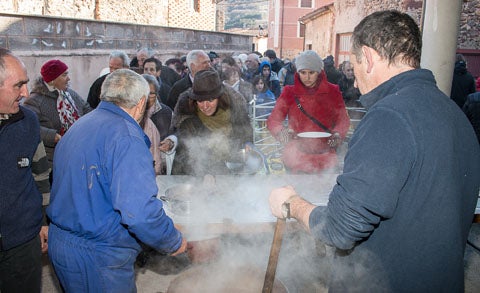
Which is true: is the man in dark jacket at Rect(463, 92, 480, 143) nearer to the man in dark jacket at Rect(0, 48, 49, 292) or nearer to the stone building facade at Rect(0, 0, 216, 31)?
the man in dark jacket at Rect(0, 48, 49, 292)

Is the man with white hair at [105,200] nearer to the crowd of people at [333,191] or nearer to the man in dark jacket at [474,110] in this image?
the crowd of people at [333,191]

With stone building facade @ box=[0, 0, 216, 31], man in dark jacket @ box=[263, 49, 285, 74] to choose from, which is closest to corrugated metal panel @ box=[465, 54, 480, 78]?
man in dark jacket @ box=[263, 49, 285, 74]

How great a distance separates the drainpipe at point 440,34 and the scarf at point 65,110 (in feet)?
12.1

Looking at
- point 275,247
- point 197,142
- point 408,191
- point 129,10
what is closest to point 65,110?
point 197,142

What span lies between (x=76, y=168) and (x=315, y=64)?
2.98 metres

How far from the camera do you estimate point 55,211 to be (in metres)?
2.06

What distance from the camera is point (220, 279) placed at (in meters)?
2.62

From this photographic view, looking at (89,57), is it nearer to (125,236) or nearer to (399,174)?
(125,236)

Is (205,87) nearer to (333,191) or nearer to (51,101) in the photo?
(51,101)

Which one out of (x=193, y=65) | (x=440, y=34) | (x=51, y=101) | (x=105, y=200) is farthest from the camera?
(x=193, y=65)

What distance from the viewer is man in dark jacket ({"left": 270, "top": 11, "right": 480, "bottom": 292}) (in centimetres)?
134

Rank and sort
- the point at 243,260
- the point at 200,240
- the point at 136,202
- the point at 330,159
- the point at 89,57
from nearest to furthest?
the point at 136,202 → the point at 200,240 → the point at 243,260 → the point at 330,159 → the point at 89,57

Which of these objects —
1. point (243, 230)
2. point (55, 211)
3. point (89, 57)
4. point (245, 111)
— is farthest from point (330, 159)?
point (89, 57)

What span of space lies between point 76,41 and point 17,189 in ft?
26.3
